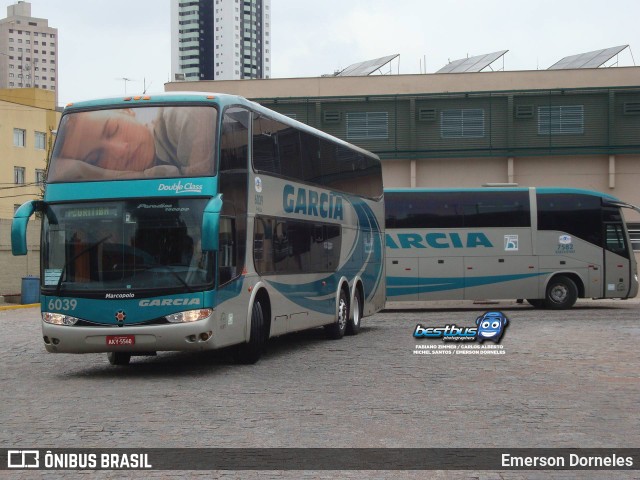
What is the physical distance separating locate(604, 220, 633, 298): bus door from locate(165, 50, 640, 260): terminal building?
431 inches

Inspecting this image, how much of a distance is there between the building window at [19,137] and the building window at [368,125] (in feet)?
137

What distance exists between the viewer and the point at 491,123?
4400 cm

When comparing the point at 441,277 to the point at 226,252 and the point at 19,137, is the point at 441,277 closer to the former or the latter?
the point at 226,252

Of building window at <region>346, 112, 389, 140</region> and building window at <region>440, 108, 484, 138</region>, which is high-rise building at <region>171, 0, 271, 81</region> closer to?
building window at <region>346, 112, 389, 140</region>

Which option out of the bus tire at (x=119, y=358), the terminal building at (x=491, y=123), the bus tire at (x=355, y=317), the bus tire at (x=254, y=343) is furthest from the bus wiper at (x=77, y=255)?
the terminal building at (x=491, y=123)

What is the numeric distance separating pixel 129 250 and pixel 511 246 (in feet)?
66.3

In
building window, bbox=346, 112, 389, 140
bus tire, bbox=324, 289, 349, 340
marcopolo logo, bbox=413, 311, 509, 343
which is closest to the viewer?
marcopolo logo, bbox=413, 311, 509, 343

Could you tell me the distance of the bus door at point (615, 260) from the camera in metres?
32.0

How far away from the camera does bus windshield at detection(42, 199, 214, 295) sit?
45.6ft

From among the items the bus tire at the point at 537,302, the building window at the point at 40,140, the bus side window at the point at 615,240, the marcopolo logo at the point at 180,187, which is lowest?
the bus tire at the point at 537,302

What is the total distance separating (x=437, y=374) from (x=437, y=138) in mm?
31137

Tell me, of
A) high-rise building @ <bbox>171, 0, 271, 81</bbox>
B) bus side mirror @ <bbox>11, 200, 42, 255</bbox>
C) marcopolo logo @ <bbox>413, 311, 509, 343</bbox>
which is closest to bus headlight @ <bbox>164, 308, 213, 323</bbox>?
bus side mirror @ <bbox>11, 200, 42, 255</bbox>

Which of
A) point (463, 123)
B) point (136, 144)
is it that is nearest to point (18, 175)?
point (463, 123)

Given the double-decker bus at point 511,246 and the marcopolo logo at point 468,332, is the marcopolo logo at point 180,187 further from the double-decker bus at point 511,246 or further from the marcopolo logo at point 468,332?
the double-decker bus at point 511,246
